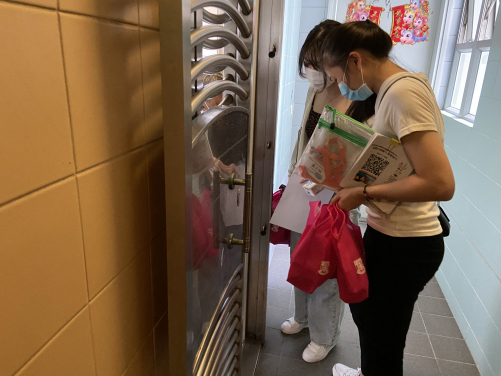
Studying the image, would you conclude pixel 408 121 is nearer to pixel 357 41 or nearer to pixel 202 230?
pixel 357 41

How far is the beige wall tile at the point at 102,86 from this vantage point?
474mm

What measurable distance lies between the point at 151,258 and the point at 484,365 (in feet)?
5.91

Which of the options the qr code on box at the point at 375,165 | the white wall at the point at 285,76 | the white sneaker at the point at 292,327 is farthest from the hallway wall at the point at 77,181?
the white wall at the point at 285,76

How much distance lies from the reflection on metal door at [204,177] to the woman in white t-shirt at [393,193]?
36 centimetres

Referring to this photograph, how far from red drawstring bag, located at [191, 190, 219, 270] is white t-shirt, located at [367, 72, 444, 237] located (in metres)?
0.56

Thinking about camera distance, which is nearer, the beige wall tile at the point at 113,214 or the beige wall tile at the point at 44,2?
the beige wall tile at the point at 44,2

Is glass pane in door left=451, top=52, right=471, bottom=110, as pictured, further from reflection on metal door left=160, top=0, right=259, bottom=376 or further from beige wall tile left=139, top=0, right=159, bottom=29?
beige wall tile left=139, top=0, right=159, bottom=29

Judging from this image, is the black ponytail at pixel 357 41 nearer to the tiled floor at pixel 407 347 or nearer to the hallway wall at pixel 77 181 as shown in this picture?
the hallway wall at pixel 77 181

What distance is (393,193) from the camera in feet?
3.57

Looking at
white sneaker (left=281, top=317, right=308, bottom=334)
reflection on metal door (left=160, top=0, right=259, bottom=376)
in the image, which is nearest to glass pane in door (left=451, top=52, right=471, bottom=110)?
white sneaker (left=281, top=317, right=308, bottom=334)

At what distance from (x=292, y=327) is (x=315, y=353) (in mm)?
210

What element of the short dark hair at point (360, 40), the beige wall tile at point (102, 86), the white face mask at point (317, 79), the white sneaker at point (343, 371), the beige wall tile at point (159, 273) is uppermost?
the short dark hair at point (360, 40)

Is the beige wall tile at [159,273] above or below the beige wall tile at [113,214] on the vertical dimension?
below

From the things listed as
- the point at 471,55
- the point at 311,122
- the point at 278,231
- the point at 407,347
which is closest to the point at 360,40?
the point at 311,122
